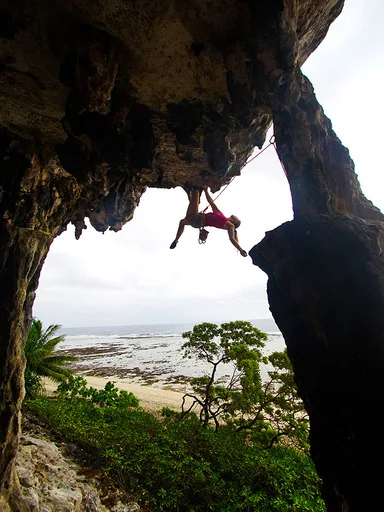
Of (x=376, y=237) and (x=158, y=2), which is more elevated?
(x=158, y=2)

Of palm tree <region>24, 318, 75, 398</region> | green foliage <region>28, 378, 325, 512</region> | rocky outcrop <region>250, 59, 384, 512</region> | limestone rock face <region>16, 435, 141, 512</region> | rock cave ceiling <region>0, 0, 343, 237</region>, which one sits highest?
rock cave ceiling <region>0, 0, 343, 237</region>

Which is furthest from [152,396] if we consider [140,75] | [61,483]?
[140,75]

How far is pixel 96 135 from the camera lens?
6184 millimetres

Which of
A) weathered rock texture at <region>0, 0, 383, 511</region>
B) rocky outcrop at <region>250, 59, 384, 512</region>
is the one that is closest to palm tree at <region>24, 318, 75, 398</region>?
weathered rock texture at <region>0, 0, 383, 511</region>

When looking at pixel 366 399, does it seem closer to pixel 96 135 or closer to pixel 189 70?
pixel 189 70

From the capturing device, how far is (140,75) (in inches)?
219

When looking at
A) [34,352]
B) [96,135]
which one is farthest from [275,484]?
[34,352]

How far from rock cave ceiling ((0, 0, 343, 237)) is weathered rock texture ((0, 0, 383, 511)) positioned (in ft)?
0.08

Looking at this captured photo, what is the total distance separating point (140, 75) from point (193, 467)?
10742 millimetres

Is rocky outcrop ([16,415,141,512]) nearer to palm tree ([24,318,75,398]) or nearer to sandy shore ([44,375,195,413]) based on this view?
palm tree ([24,318,75,398])

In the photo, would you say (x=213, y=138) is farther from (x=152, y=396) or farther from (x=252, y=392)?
(x=152, y=396)

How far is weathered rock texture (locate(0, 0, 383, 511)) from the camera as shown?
11.8 ft

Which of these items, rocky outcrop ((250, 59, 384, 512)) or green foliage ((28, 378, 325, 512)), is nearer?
rocky outcrop ((250, 59, 384, 512))

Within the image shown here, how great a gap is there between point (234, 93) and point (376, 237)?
3.76 meters
